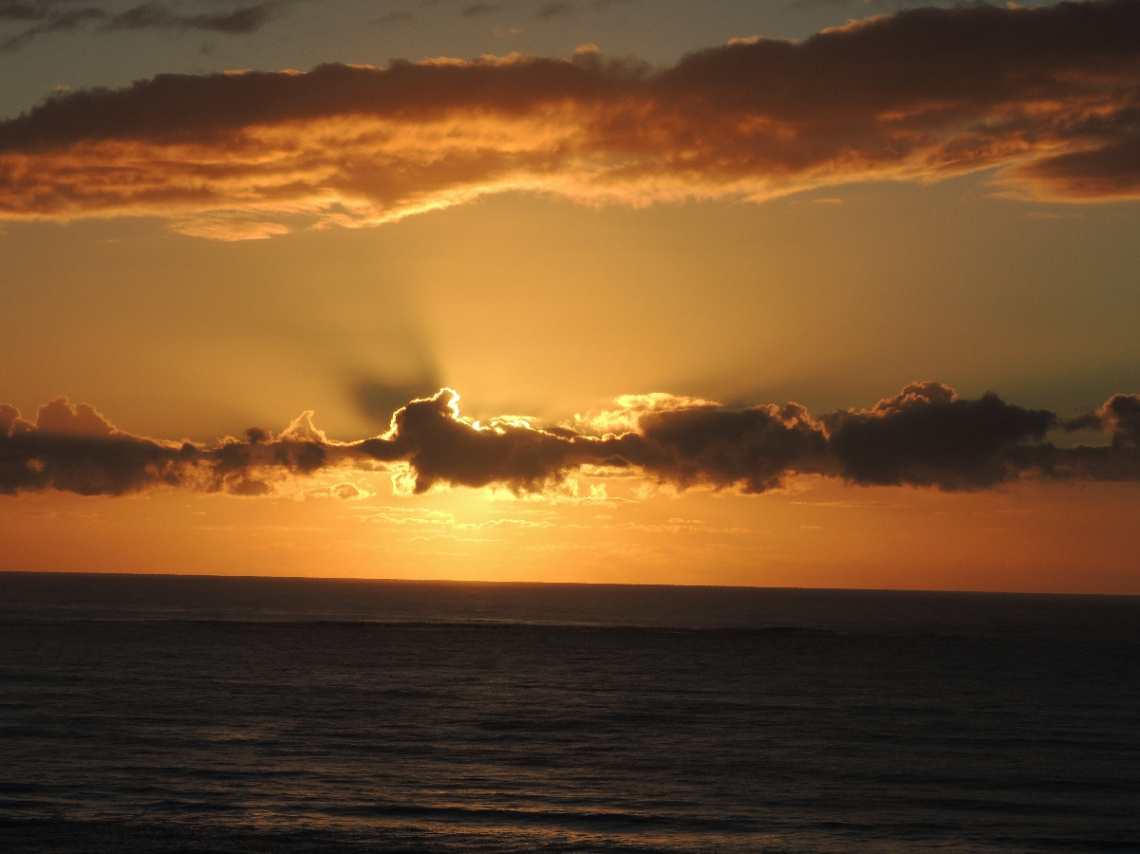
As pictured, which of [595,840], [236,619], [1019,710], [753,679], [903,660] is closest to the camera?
[595,840]

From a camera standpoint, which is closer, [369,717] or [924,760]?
[924,760]

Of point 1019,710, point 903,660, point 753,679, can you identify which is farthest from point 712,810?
point 903,660

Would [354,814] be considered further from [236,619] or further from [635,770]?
[236,619]

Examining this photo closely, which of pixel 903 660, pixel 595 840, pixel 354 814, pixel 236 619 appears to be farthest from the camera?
pixel 236 619

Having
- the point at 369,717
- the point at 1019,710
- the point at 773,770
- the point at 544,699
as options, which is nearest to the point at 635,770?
the point at 773,770

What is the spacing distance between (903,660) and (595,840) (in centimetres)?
9543

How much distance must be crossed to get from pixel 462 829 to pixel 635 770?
1466 cm

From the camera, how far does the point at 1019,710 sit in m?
77.3

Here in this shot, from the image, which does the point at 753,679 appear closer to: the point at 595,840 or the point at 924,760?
the point at 924,760

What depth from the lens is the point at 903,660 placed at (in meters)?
124

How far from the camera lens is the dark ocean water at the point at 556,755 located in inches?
1533

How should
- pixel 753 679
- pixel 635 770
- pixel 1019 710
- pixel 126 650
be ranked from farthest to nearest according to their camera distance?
pixel 126 650 < pixel 753 679 < pixel 1019 710 < pixel 635 770

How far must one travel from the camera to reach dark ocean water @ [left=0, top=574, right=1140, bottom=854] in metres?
38.9

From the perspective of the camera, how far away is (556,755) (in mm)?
55094
